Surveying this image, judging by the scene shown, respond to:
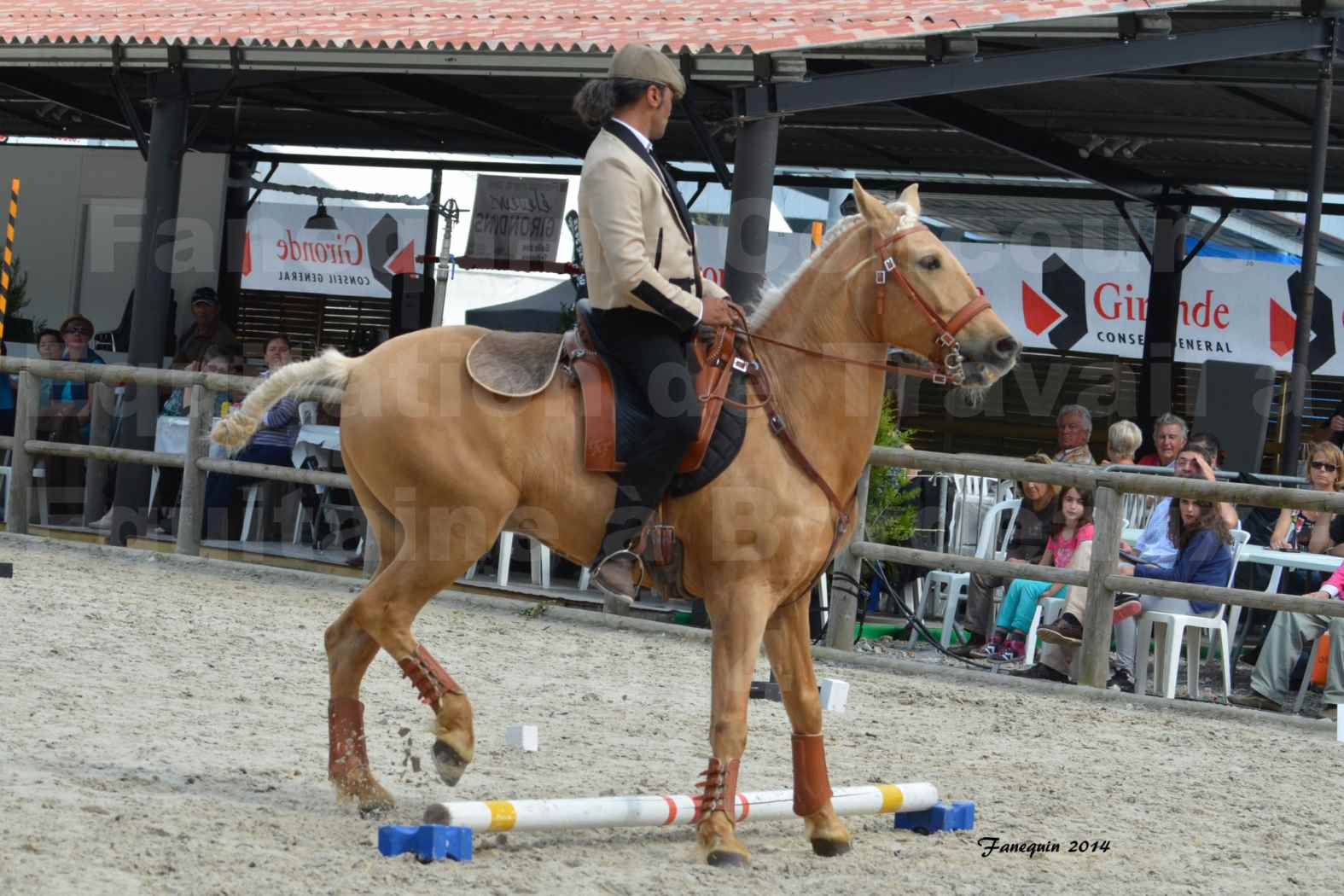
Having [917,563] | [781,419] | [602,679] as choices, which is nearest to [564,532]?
[781,419]

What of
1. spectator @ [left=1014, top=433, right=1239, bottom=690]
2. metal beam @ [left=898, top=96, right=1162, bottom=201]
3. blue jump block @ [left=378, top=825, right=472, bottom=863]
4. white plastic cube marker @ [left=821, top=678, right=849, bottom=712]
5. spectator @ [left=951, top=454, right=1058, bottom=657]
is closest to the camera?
blue jump block @ [left=378, top=825, right=472, bottom=863]

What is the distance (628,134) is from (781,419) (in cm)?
94

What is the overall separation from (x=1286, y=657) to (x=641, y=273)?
5113 mm

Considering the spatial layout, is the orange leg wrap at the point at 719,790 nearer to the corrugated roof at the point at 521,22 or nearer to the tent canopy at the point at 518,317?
the corrugated roof at the point at 521,22

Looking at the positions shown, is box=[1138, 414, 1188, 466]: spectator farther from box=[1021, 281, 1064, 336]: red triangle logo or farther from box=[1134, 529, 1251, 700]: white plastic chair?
box=[1021, 281, 1064, 336]: red triangle logo

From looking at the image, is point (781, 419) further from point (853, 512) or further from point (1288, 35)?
point (1288, 35)

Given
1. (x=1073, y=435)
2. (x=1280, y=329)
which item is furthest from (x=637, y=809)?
(x=1280, y=329)

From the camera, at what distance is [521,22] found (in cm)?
1091

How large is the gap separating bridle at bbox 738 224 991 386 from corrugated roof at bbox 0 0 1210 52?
4627 millimetres

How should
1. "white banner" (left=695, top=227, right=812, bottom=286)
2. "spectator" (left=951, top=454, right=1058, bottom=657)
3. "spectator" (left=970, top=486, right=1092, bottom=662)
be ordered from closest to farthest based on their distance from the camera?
"spectator" (left=970, top=486, right=1092, bottom=662) → "spectator" (left=951, top=454, right=1058, bottom=657) → "white banner" (left=695, top=227, right=812, bottom=286)

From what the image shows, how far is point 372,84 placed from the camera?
13.8m

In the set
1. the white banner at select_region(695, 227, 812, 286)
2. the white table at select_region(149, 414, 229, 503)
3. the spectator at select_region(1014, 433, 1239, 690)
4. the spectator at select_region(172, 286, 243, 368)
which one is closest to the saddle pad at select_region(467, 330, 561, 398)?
the spectator at select_region(1014, 433, 1239, 690)

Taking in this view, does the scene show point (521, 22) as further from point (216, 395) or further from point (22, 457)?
point (22, 457)

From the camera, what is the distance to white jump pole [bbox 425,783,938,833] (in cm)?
428
